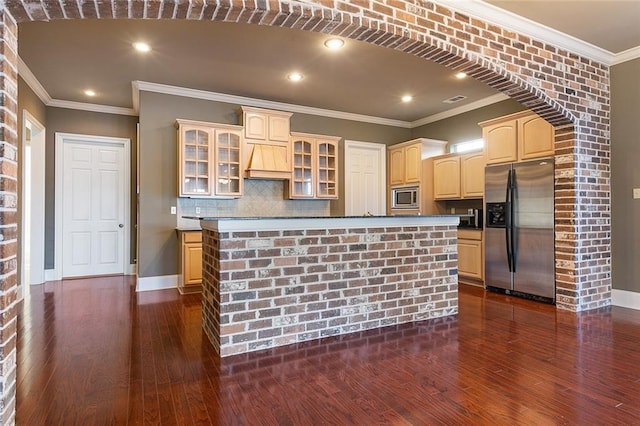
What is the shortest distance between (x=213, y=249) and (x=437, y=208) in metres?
4.40

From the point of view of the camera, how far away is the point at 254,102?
5.69m

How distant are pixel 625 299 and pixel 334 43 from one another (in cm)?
423

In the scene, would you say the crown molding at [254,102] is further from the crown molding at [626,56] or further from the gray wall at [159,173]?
the crown molding at [626,56]

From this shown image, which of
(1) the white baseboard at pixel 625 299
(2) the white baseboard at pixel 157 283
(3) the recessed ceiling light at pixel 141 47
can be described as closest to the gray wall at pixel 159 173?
(2) the white baseboard at pixel 157 283

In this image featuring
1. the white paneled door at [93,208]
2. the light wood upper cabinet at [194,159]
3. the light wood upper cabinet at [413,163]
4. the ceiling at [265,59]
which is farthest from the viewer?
the light wood upper cabinet at [413,163]

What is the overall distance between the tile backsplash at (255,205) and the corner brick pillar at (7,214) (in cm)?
354

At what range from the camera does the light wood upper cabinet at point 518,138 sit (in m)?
4.26

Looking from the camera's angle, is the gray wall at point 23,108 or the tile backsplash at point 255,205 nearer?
the gray wall at point 23,108

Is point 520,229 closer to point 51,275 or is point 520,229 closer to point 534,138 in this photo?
point 534,138

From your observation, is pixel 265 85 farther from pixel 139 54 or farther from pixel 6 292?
pixel 6 292

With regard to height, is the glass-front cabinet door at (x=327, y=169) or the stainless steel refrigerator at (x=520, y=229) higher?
the glass-front cabinet door at (x=327, y=169)

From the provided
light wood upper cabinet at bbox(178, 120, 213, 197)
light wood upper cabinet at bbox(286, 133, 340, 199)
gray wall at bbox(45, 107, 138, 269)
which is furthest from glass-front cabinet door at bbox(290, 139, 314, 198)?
gray wall at bbox(45, 107, 138, 269)

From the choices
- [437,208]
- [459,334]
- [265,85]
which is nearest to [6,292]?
[459,334]

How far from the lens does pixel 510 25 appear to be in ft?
11.0
